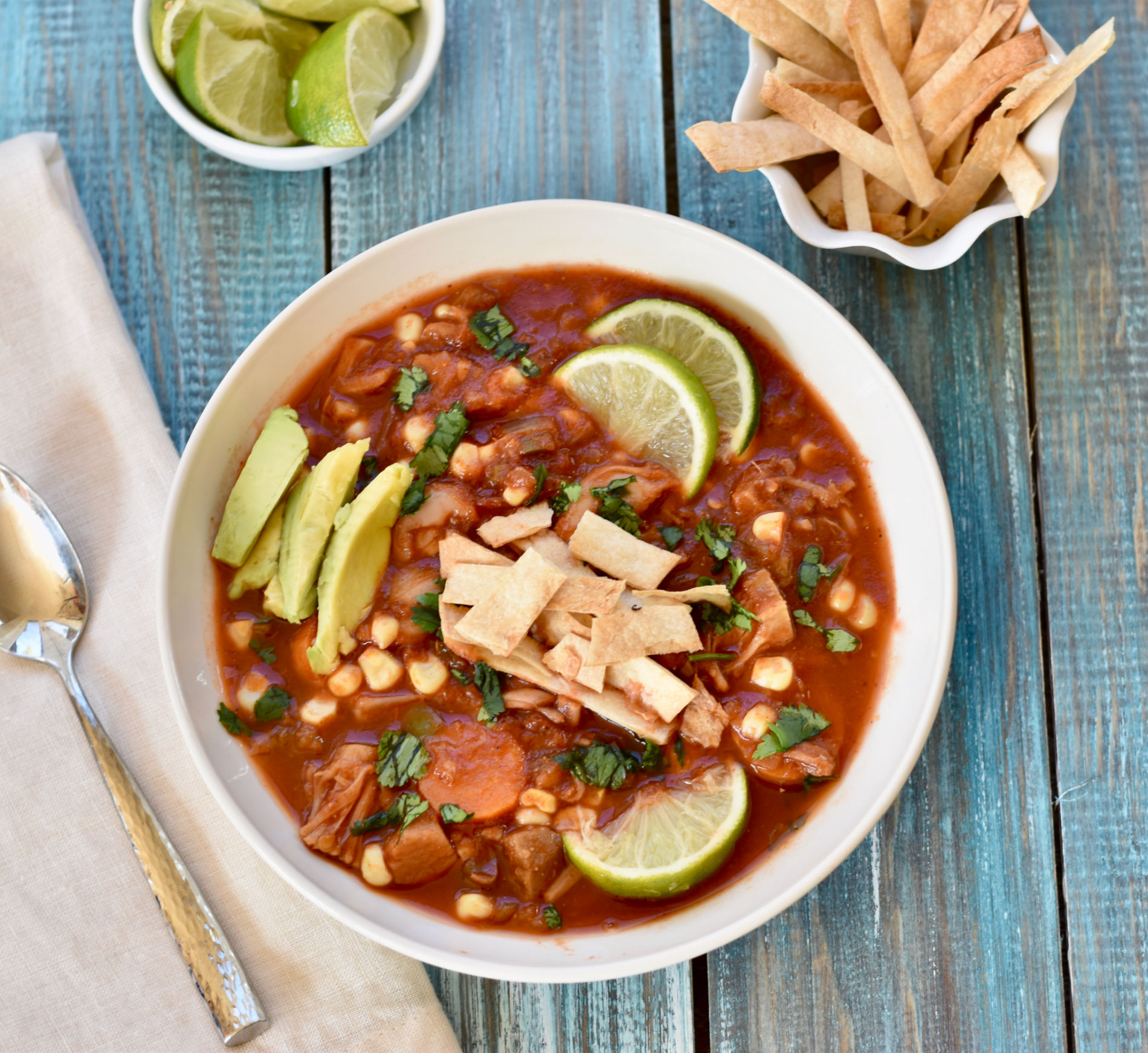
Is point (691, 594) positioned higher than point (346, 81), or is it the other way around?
Answer: point (346, 81)

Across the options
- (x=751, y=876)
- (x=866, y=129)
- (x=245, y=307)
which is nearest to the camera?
(x=751, y=876)

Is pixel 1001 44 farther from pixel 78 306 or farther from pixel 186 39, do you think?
pixel 78 306

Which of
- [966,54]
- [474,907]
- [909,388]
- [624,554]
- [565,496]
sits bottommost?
[474,907]

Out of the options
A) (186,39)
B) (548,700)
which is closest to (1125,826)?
(548,700)

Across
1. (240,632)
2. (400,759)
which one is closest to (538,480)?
(400,759)

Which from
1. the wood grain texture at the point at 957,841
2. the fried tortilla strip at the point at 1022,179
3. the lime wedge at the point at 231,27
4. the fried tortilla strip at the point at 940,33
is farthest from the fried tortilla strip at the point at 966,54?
the lime wedge at the point at 231,27

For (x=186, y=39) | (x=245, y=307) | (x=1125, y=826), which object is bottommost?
(x=1125, y=826)

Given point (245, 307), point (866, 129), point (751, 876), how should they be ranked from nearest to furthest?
point (751, 876) → point (866, 129) → point (245, 307)

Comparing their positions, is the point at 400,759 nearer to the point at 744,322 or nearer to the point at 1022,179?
the point at 744,322
